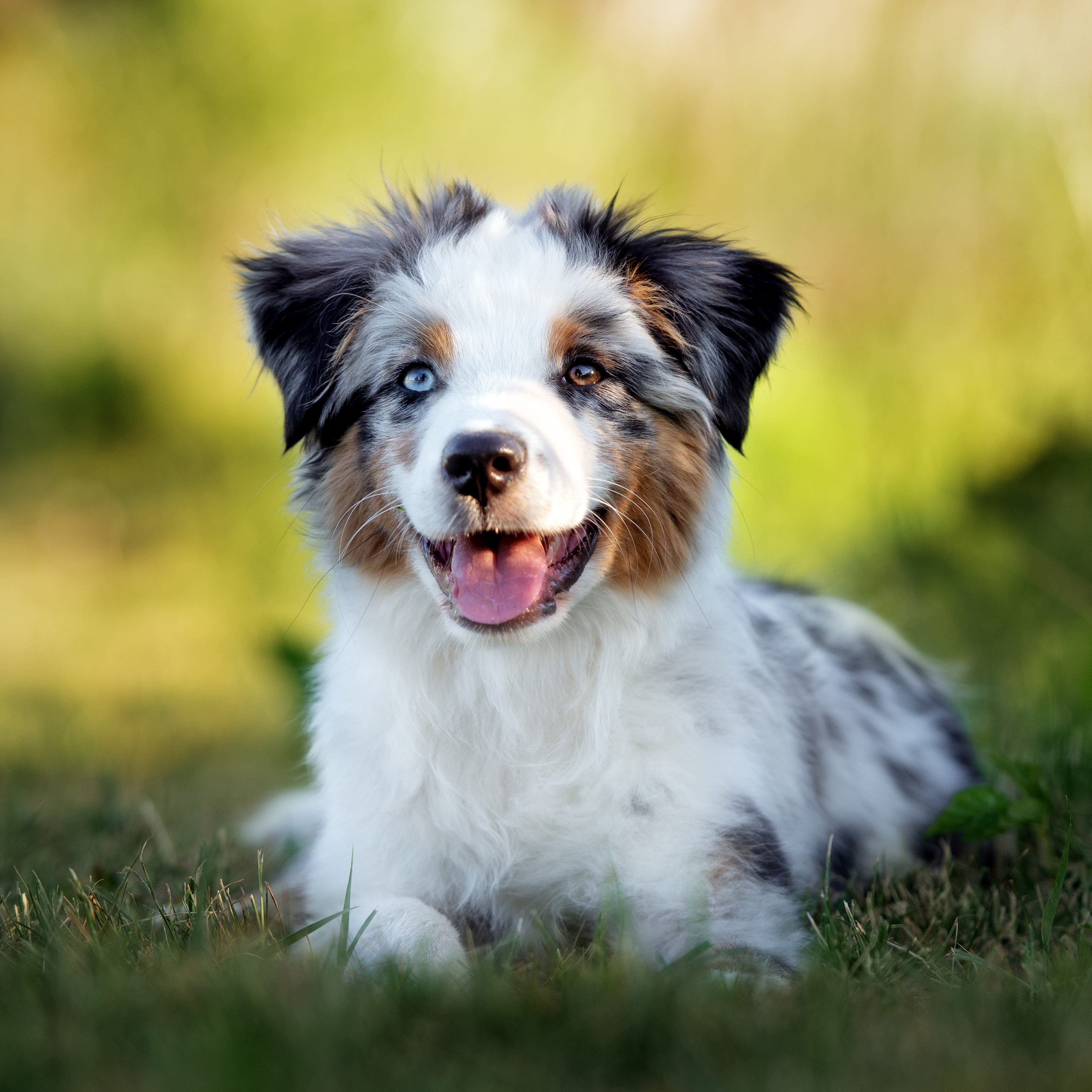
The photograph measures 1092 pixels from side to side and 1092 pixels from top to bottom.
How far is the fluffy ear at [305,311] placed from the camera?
10.7 feet

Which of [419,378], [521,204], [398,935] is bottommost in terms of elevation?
[398,935]

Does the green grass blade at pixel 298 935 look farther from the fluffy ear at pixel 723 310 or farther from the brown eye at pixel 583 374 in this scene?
the fluffy ear at pixel 723 310

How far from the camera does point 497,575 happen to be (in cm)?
289

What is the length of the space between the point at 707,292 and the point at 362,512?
1084 mm

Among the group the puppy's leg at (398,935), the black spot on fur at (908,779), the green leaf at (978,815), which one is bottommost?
the puppy's leg at (398,935)

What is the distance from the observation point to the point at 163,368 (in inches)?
356

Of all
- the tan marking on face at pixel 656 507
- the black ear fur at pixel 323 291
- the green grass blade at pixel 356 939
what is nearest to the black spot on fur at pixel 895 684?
the tan marking on face at pixel 656 507

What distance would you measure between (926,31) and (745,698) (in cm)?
560

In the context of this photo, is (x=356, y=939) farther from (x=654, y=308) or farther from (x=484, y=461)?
(x=654, y=308)

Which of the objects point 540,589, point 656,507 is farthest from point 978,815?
point 540,589

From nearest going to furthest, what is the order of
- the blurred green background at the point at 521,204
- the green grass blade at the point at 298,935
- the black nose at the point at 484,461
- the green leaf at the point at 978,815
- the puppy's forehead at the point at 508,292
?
the green grass blade at the point at 298,935 → the black nose at the point at 484,461 → the puppy's forehead at the point at 508,292 → the green leaf at the point at 978,815 → the blurred green background at the point at 521,204

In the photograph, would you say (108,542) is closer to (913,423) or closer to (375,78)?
(375,78)

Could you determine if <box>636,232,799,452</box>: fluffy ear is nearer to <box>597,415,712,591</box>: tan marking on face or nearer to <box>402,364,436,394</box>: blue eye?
<box>597,415,712,591</box>: tan marking on face

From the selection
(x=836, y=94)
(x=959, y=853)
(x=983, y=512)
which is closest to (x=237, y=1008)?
(x=959, y=853)
